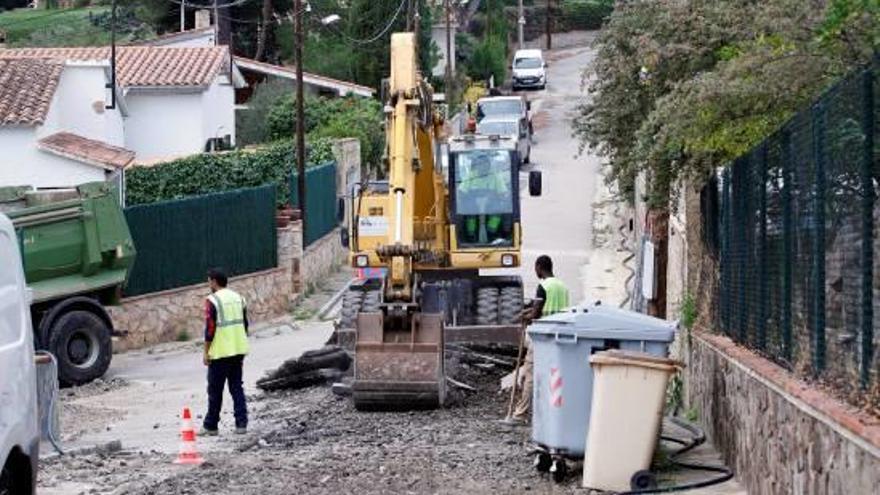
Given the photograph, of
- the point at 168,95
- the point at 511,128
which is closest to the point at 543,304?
the point at 168,95

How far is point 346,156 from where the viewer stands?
4697 centimetres

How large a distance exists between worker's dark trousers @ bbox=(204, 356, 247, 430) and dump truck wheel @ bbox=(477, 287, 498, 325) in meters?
5.62

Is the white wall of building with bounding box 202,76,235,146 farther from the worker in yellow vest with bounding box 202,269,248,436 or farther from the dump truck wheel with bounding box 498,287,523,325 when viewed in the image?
the worker in yellow vest with bounding box 202,269,248,436

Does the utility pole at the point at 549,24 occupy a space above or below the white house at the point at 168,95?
above

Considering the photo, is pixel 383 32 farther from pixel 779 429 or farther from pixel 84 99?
pixel 779 429

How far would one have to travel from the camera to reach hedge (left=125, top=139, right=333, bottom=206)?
40812 mm

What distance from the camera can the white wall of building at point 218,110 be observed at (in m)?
48.3

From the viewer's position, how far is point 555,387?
13.8 m

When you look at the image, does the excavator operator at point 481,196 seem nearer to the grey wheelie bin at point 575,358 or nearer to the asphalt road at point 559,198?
the asphalt road at point 559,198

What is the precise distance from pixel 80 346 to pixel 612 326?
564 inches

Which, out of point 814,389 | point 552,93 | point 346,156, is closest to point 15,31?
point 552,93

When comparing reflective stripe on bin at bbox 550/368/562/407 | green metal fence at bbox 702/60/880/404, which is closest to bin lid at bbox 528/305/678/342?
reflective stripe on bin at bbox 550/368/562/407

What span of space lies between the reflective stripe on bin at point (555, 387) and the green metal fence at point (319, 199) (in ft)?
82.7

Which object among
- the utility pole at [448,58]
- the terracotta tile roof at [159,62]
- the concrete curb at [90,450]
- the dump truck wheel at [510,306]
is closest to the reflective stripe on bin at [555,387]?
the concrete curb at [90,450]
